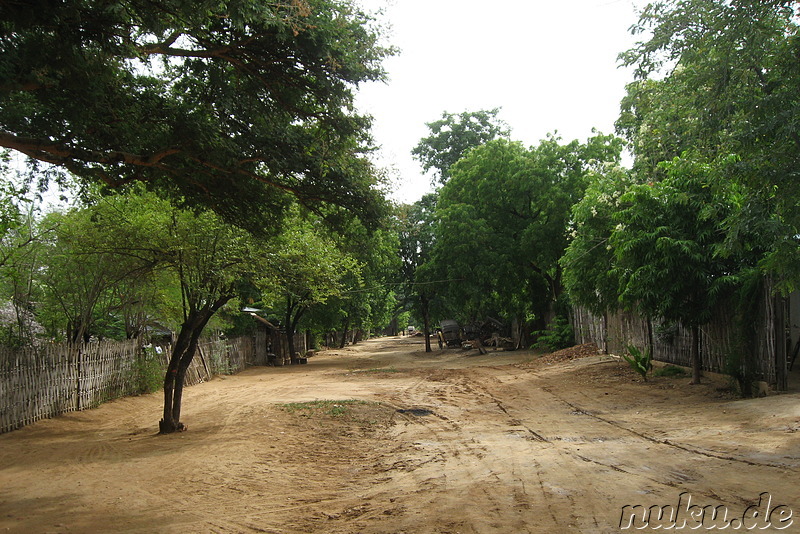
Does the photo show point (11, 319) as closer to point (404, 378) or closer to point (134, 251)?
point (134, 251)

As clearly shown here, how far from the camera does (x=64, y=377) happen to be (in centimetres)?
1240

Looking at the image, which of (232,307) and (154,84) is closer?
(154,84)

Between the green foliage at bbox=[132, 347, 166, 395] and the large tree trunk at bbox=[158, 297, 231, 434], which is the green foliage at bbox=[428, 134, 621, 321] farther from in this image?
the large tree trunk at bbox=[158, 297, 231, 434]

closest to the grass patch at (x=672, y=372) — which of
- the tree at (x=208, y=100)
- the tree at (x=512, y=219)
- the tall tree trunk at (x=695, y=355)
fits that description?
the tall tree trunk at (x=695, y=355)

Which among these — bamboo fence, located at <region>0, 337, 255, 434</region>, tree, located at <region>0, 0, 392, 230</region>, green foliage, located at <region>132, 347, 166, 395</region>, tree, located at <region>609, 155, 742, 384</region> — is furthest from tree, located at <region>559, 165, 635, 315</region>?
bamboo fence, located at <region>0, 337, 255, 434</region>

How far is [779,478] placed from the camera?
5.31 meters

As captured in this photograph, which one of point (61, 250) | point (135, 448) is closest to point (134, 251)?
point (61, 250)

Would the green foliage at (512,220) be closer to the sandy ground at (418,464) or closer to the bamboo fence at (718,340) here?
the bamboo fence at (718,340)

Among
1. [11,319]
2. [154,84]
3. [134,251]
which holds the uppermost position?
[154,84]

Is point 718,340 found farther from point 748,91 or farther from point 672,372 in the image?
point 748,91

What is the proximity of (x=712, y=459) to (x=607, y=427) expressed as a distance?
2676mm

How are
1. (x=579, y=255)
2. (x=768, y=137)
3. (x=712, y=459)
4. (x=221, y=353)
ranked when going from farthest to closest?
(x=221, y=353)
(x=579, y=255)
(x=768, y=137)
(x=712, y=459)

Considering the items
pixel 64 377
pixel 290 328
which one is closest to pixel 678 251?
pixel 64 377

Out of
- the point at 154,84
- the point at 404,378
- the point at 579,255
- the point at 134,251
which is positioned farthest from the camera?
the point at 404,378
